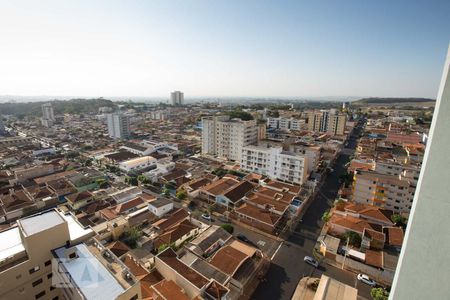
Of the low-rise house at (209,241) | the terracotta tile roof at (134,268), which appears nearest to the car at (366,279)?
the low-rise house at (209,241)

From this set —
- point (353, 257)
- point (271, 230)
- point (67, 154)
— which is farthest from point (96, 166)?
point (353, 257)

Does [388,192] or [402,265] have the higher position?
[402,265]

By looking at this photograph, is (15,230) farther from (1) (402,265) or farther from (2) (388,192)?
(2) (388,192)

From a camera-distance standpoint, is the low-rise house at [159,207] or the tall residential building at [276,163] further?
the tall residential building at [276,163]

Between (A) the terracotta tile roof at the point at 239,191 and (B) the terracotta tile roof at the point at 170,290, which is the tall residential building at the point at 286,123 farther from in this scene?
(B) the terracotta tile roof at the point at 170,290

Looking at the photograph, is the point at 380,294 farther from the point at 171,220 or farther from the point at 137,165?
the point at 137,165

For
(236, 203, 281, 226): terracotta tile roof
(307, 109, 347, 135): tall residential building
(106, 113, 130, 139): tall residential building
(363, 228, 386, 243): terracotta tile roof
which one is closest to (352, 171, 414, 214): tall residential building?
(363, 228, 386, 243): terracotta tile roof

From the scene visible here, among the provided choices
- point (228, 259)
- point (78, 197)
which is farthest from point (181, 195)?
point (228, 259)
